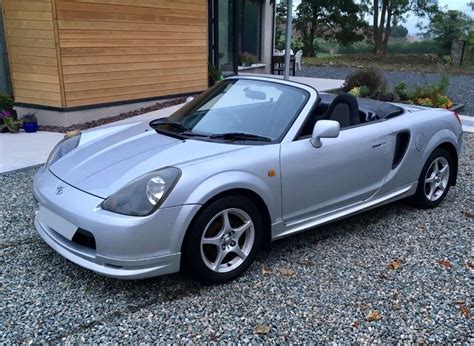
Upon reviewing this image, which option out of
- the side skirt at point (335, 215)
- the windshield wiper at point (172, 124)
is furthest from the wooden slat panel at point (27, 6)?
the side skirt at point (335, 215)

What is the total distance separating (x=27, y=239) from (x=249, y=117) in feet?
6.53

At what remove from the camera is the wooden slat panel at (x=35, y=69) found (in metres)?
7.14

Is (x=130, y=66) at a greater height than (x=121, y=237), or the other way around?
(x=130, y=66)

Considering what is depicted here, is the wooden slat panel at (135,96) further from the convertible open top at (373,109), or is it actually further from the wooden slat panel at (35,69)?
the convertible open top at (373,109)

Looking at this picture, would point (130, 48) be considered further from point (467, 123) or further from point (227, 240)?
point (467, 123)

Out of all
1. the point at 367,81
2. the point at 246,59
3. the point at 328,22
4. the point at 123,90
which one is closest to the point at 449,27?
the point at 328,22

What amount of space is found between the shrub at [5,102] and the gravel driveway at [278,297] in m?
4.24

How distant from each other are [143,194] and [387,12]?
91.4 feet

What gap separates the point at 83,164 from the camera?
3.17 metres

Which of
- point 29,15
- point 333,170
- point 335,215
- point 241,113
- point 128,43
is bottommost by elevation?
point 335,215

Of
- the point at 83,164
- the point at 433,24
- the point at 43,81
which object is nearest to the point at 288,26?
the point at 43,81

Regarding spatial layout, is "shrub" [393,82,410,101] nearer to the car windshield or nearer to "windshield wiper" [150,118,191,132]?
the car windshield

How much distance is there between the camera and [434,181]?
4410 mm

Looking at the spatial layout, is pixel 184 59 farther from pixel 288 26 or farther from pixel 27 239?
pixel 27 239
